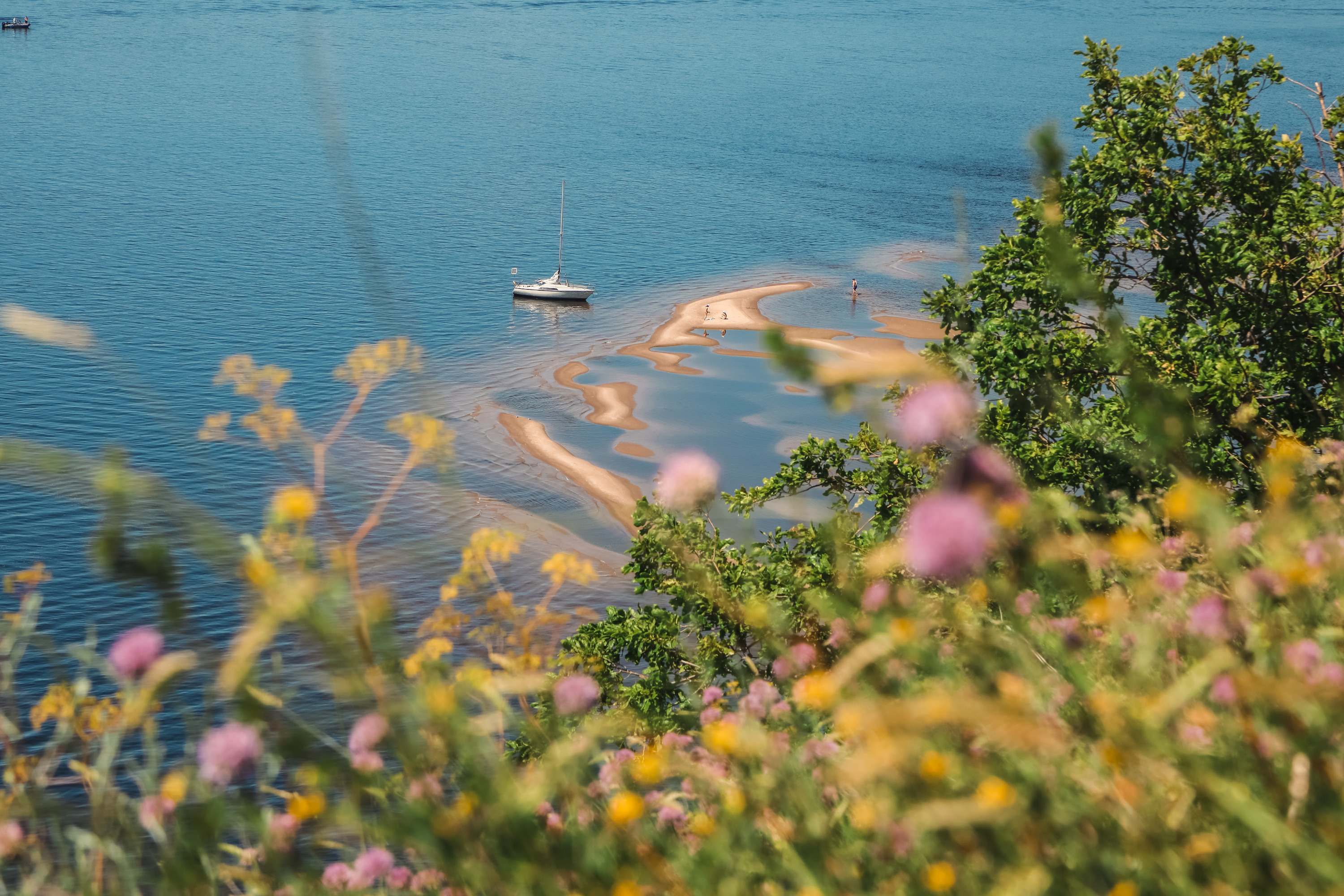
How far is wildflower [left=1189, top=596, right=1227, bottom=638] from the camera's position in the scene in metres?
2.62

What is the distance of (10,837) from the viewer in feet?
9.82

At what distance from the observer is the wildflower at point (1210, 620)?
2.62m

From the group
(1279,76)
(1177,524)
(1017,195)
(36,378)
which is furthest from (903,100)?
(1177,524)

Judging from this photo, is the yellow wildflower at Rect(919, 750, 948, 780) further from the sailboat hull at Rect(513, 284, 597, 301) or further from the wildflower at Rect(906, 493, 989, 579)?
the sailboat hull at Rect(513, 284, 597, 301)

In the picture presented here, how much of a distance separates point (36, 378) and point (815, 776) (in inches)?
1862

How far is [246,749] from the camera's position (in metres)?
2.58

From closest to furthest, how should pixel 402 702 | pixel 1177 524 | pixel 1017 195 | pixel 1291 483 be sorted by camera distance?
pixel 402 702
pixel 1291 483
pixel 1177 524
pixel 1017 195

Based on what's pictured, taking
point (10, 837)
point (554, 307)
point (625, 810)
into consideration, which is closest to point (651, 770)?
point (625, 810)

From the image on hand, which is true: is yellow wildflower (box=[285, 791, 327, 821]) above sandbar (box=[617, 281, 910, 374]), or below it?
above

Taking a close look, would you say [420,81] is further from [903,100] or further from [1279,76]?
[1279,76]

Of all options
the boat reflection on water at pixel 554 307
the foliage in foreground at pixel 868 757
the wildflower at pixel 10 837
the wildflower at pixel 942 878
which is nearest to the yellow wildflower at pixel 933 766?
the foliage in foreground at pixel 868 757

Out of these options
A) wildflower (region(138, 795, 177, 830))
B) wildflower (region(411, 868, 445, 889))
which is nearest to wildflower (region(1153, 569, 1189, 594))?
wildflower (region(411, 868, 445, 889))

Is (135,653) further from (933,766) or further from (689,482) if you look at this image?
(933,766)

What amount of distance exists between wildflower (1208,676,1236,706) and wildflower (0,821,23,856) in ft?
10.3
